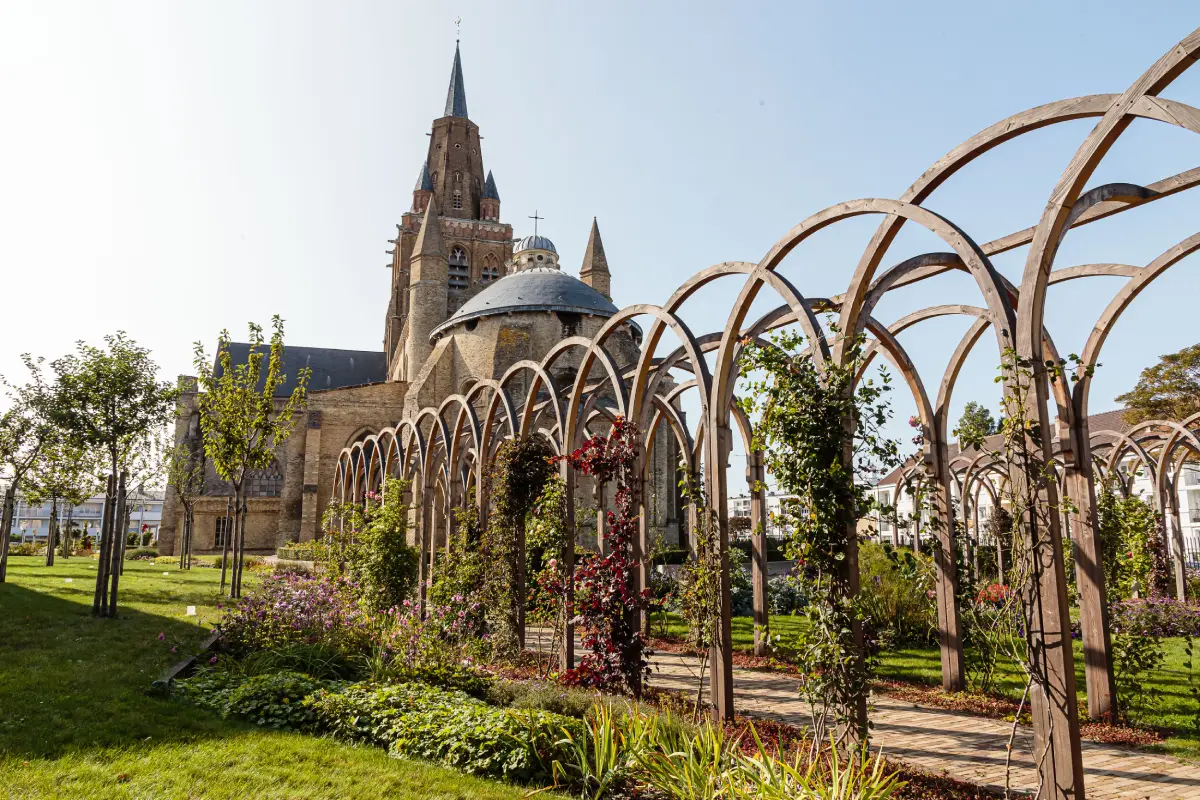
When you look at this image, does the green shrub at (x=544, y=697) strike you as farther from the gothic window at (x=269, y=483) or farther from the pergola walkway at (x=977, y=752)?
the gothic window at (x=269, y=483)

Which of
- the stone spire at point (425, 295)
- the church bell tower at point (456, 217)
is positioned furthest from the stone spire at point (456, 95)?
the stone spire at point (425, 295)

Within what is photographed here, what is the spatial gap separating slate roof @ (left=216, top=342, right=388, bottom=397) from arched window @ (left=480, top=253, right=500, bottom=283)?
33.3 ft

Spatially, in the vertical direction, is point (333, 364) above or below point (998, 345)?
above

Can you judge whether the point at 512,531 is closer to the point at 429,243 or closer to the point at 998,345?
the point at 998,345

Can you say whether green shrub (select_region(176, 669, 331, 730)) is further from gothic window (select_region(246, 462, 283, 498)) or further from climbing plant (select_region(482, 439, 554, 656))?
gothic window (select_region(246, 462, 283, 498))

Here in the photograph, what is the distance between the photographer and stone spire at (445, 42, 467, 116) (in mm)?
63125

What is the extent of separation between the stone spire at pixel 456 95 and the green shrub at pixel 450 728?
2479 inches

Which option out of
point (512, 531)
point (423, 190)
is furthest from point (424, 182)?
point (512, 531)

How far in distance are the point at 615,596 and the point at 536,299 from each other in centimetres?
2565

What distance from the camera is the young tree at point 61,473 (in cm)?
1866

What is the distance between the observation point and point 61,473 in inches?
806

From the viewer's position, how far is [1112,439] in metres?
13.4

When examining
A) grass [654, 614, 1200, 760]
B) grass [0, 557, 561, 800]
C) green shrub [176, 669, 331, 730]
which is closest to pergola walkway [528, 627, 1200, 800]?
grass [654, 614, 1200, 760]

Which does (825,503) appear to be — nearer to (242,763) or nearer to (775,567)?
(242,763)
